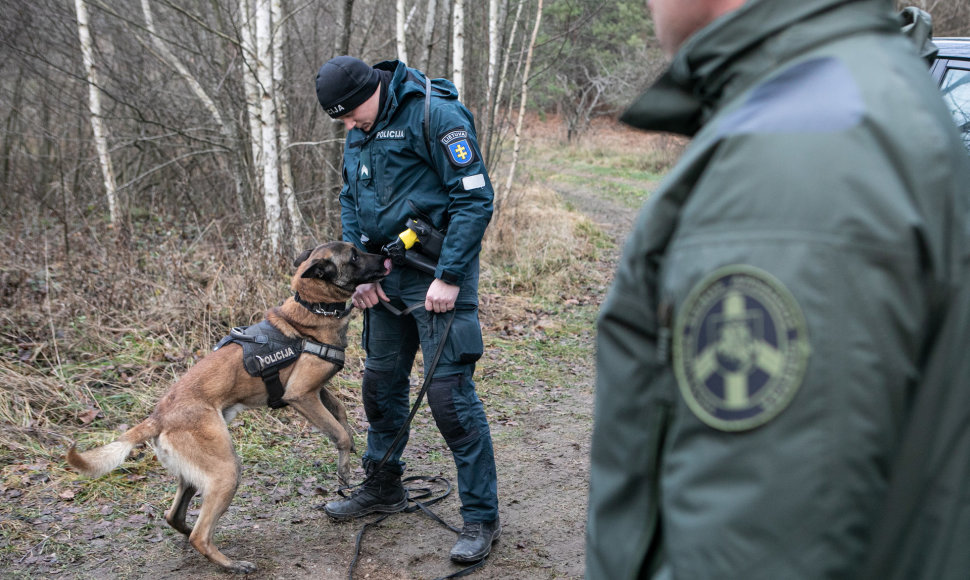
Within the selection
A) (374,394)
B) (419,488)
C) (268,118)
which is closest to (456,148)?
(374,394)

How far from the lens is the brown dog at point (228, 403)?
367 centimetres

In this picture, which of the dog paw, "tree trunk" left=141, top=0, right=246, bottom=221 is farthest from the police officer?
"tree trunk" left=141, top=0, right=246, bottom=221

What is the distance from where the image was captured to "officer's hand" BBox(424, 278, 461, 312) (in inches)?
138

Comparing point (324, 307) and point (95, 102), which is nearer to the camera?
point (324, 307)

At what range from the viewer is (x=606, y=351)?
1041 mm

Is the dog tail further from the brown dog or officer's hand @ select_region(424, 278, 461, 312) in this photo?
officer's hand @ select_region(424, 278, 461, 312)

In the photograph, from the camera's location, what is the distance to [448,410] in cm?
359

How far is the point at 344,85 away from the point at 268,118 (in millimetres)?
4623

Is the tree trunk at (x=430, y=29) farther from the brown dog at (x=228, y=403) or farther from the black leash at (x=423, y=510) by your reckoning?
the black leash at (x=423, y=510)

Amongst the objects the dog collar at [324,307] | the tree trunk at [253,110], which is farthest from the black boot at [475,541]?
the tree trunk at [253,110]

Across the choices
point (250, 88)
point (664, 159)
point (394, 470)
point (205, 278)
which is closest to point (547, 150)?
point (664, 159)

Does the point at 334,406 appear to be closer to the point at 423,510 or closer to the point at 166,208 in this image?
the point at 423,510

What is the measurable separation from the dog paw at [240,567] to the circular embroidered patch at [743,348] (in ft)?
11.4

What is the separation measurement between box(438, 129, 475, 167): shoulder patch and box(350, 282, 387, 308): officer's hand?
2.85 ft
